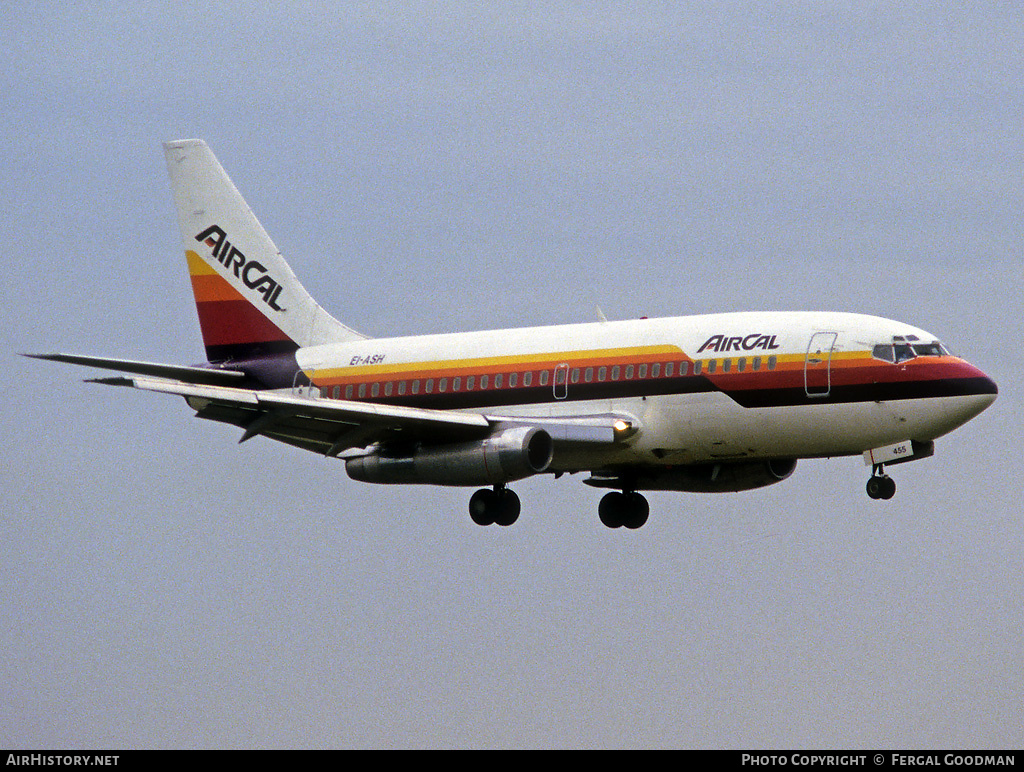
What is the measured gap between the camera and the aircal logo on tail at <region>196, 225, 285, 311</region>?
4478cm

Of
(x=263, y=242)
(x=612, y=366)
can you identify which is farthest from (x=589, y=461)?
(x=263, y=242)

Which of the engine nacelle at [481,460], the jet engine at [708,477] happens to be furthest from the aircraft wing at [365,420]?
the jet engine at [708,477]

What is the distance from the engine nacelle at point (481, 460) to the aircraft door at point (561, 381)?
1697mm

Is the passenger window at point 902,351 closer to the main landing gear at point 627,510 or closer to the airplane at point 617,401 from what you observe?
the airplane at point 617,401

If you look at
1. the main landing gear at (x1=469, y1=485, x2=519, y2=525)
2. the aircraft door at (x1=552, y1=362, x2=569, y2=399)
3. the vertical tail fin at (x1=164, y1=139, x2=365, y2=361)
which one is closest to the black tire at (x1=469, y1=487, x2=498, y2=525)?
the main landing gear at (x1=469, y1=485, x2=519, y2=525)

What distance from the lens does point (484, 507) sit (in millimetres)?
38781

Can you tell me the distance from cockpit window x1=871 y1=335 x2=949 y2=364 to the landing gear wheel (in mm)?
2536

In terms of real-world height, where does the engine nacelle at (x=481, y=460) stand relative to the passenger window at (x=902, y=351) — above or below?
below

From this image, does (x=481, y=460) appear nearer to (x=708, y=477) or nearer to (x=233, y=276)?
(x=708, y=477)

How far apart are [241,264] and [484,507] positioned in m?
11.0

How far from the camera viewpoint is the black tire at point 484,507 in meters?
38.8

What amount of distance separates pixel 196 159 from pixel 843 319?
19.7m

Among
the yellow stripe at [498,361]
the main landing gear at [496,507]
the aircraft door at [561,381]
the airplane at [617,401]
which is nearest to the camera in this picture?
the airplane at [617,401]

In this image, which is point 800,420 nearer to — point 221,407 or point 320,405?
point 320,405
